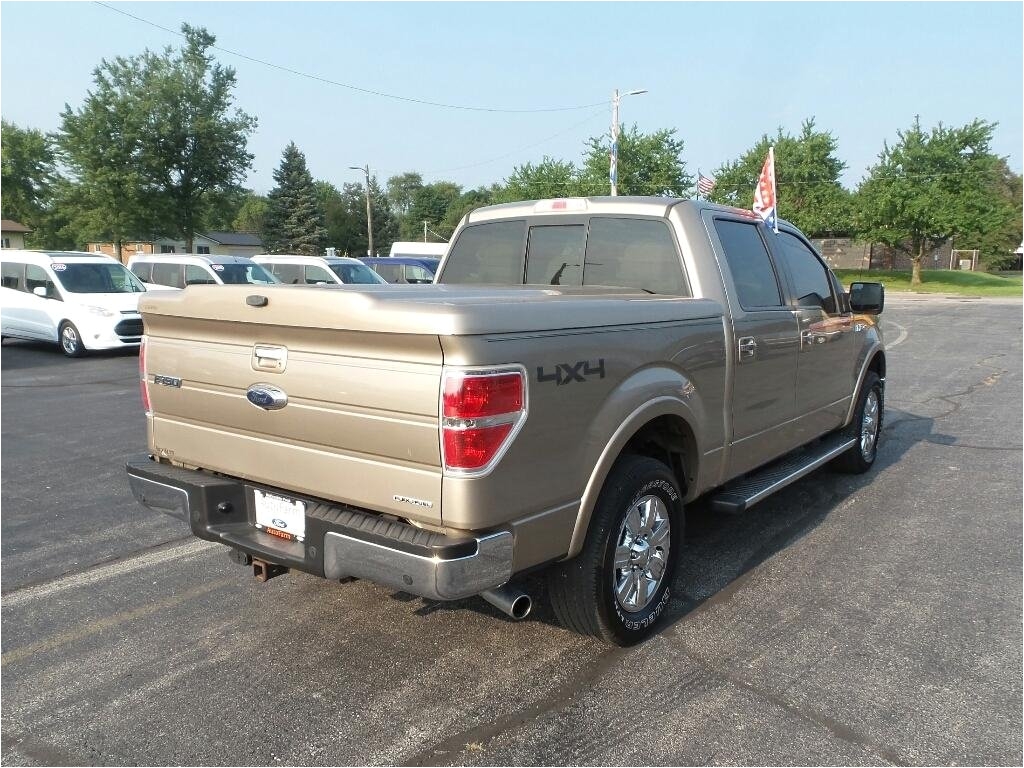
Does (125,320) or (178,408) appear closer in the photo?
(178,408)

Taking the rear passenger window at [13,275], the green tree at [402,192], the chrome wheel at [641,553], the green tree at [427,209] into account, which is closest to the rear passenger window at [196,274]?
the rear passenger window at [13,275]

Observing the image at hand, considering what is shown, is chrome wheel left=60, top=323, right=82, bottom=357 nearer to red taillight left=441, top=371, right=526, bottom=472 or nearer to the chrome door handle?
the chrome door handle

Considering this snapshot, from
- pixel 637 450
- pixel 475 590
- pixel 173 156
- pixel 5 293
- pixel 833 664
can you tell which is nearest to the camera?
pixel 475 590

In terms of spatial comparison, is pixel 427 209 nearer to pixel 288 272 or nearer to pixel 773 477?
pixel 288 272

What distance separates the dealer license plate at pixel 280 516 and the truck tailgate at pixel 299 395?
7 cm

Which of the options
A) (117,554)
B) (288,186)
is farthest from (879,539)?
(288,186)

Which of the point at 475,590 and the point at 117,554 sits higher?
the point at 475,590

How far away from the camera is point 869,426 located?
255 inches

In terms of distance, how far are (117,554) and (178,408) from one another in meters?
1.63

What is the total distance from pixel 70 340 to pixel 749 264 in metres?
13.5

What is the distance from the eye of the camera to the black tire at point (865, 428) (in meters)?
6.14

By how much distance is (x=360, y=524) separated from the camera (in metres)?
2.94

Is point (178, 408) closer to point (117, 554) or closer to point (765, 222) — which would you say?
point (117, 554)

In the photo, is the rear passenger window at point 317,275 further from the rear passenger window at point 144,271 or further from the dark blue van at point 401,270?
Answer: the dark blue van at point 401,270
